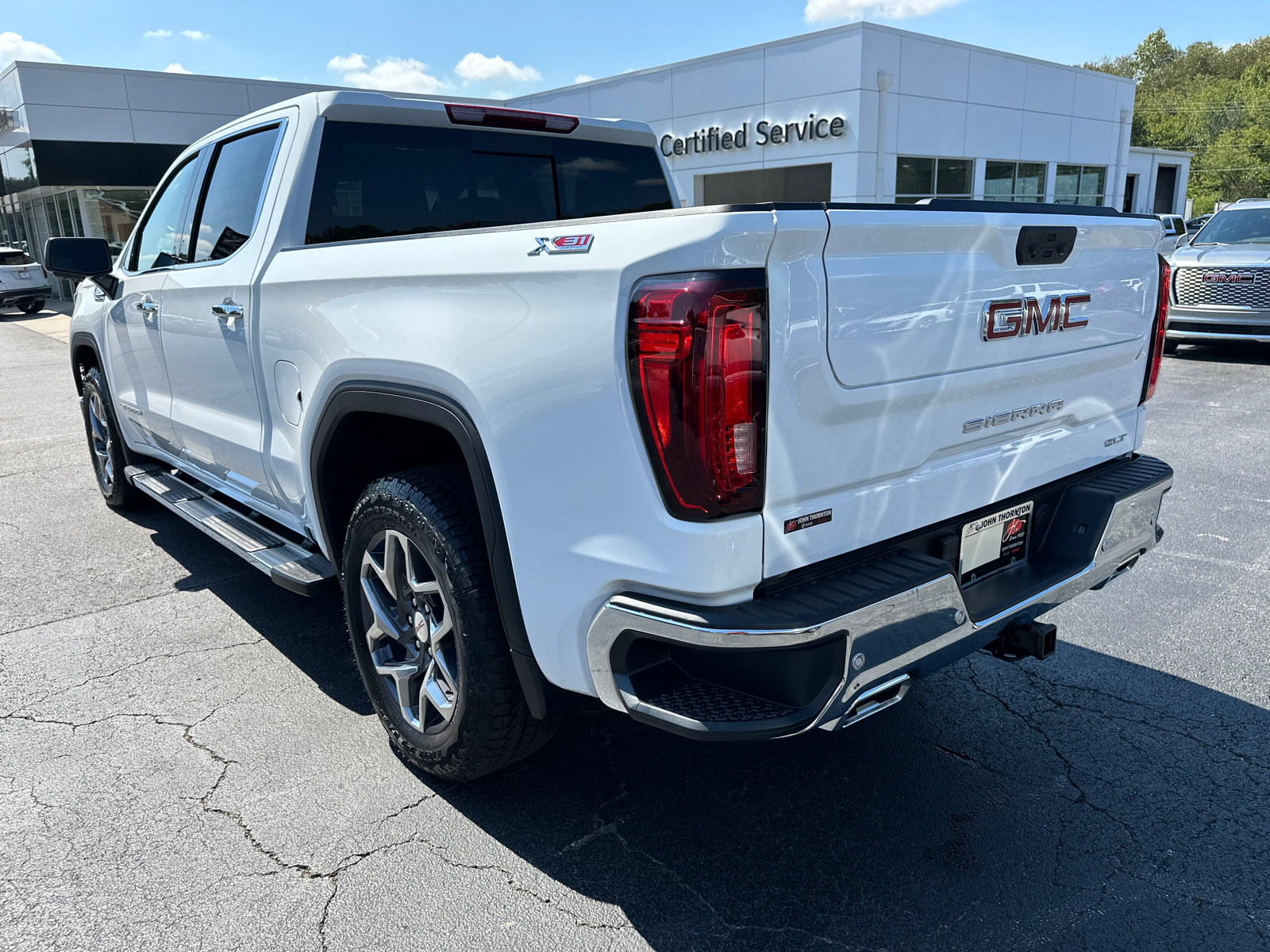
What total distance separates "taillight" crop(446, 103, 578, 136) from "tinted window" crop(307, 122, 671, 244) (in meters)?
0.04

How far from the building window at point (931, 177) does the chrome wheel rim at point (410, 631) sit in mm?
21276

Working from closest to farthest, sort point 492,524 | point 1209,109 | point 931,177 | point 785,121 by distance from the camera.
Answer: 1. point 492,524
2. point 785,121
3. point 931,177
4. point 1209,109

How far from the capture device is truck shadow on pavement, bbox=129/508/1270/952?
2336mm

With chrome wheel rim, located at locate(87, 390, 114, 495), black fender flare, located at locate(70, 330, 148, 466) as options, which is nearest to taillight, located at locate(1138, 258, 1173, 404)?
black fender flare, located at locate(70, 330, 148, 466)

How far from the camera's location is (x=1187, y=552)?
486cm

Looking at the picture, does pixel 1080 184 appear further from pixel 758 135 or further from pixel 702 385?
pixel 702 385

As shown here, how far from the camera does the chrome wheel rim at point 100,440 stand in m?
5.70

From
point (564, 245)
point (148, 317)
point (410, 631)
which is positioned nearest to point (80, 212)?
point (148, 317)

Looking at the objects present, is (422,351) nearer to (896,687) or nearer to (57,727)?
(896,687)

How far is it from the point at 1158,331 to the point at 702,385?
203 cm

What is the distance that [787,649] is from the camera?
1950 millimetres

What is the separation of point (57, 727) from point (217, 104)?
29.1m

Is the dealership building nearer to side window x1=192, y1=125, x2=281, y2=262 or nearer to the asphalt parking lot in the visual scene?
side window x1=192, y1=125, x2=281, y2=262

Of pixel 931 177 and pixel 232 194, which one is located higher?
pixel 931 177
